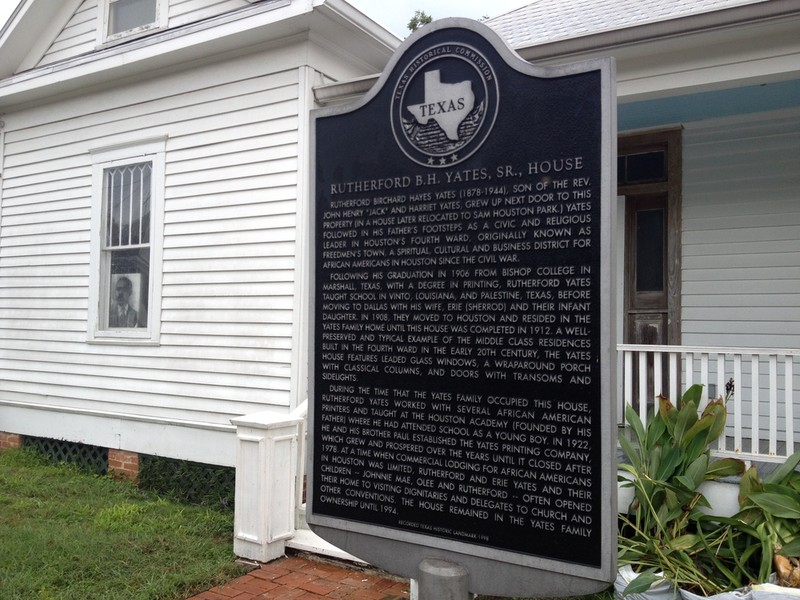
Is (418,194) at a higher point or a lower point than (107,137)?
lower

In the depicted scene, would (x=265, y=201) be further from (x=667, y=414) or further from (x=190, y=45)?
(x=667, y=414)

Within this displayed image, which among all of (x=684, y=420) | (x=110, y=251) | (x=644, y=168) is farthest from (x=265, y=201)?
(x=684, y=420)

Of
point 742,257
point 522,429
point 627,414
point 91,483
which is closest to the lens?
point 522,429

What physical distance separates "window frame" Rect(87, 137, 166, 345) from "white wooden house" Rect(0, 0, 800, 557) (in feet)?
0.09

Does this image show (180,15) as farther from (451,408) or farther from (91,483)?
(451,408)

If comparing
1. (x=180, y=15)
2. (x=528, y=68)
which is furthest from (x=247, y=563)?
(x=180, y=15)

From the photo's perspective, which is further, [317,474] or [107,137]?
[107,137]

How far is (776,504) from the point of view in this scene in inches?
174

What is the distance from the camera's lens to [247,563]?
5570 mm

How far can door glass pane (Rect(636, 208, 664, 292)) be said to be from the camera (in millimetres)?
7445

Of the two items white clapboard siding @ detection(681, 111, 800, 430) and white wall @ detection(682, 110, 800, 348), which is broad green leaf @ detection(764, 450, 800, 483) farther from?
white wall @ detection(682, 110, 800, 348)

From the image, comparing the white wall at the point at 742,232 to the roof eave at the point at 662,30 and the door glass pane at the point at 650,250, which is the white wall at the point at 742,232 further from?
the roof eave at the point at 662,30

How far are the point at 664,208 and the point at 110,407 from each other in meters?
6.46

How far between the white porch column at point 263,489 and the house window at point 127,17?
523 cm
